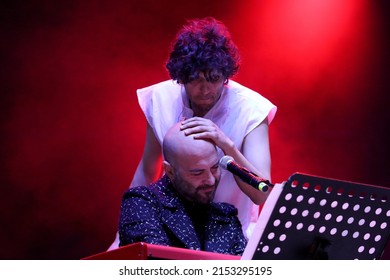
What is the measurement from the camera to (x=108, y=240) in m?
3.94

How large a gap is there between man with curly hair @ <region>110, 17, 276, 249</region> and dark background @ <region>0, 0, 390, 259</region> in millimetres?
522

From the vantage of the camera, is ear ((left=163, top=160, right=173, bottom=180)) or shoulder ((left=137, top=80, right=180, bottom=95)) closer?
ear ((left=163, top=160, right=173, bottom=180))

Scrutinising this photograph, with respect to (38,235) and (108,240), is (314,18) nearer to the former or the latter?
(108,240)

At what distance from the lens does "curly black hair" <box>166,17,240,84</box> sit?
2.96 m

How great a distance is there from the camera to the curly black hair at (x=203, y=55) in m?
2.96

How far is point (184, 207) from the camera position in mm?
2865

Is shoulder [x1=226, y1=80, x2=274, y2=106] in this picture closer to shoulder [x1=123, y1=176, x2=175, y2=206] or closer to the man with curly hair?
the man with curly hair

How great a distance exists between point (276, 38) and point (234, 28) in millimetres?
240

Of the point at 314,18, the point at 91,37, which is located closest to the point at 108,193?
the point at 91,37

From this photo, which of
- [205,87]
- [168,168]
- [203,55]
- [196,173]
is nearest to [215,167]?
[196,173]

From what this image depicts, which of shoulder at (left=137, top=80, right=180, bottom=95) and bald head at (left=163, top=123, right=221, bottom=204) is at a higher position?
shoulder at (left=137, top=80, right=180, bottom=95)

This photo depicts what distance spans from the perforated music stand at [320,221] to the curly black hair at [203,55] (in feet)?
3.29

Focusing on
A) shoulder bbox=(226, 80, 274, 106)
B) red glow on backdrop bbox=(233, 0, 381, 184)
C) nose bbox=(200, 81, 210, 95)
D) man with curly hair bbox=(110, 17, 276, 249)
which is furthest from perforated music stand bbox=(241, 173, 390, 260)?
red glow on backdrop bbox=(233, 0, 381, 184)

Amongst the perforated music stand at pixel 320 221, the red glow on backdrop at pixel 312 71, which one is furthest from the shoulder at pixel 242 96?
the perforated music stand at pixel 320 221
